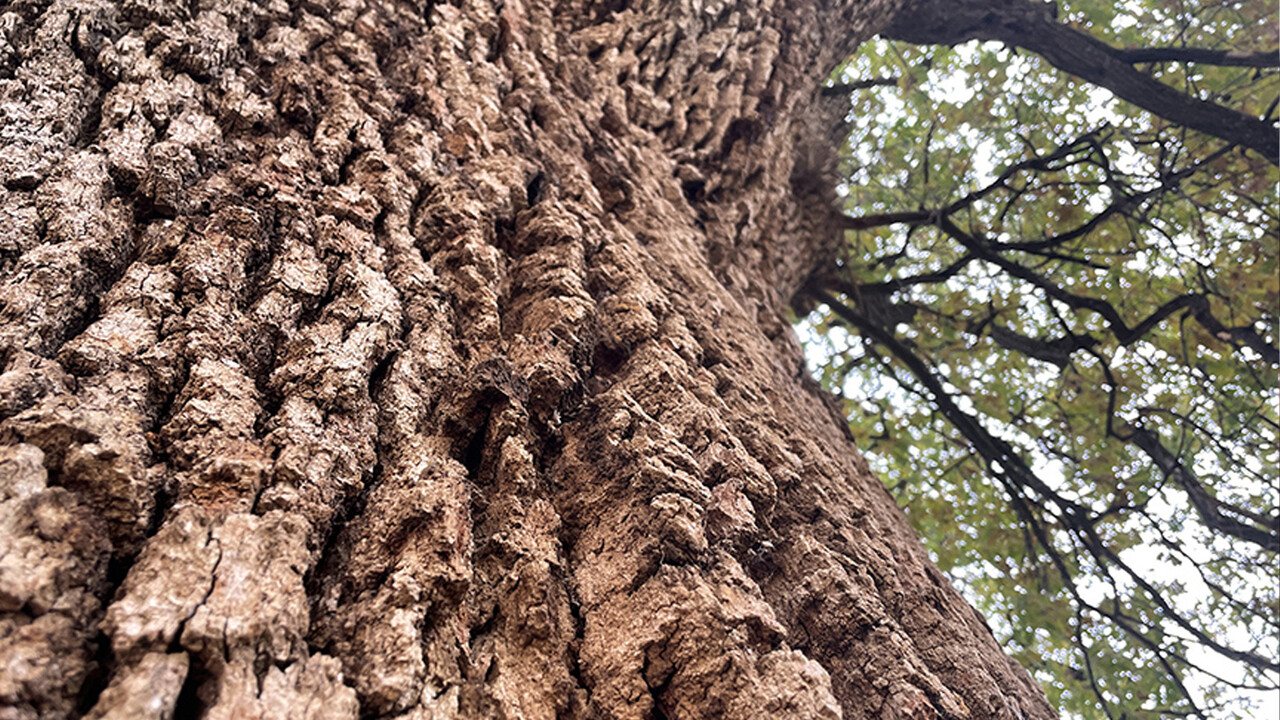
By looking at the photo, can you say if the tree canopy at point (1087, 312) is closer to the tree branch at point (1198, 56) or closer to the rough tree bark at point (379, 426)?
the tree branch at point (1198, 56)

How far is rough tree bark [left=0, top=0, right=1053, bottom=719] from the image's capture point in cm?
103

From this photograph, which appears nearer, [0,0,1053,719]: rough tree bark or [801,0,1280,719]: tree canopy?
[0,0,1053,719]: rough tree bark

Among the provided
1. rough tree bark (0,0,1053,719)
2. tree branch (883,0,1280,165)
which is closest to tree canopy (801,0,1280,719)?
tree branch (883,0,1280,165)

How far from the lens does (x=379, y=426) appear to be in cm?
142

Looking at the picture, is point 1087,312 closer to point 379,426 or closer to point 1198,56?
point 1198,56

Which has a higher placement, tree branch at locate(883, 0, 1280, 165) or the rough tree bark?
tree branch at locate(883, 0, 1280, 165)

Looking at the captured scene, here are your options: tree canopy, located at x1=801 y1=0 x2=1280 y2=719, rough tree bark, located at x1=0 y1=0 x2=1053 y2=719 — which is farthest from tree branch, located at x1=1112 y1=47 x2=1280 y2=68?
rough tree bark, located at x1=0 y1=0 x2=1053 y2=719

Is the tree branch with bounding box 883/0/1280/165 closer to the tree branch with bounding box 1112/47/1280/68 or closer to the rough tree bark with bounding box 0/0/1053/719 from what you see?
the tree branch with bounding box 1112/47/1280/68

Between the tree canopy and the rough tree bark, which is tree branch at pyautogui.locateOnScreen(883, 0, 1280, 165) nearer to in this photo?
the tree canopy

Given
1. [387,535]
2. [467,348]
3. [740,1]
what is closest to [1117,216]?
[740,1]

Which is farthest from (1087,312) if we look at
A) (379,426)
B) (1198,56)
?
(379,426)

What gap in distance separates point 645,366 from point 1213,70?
20.4 feet

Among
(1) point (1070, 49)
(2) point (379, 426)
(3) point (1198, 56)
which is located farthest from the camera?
(1) point (1070, 49)

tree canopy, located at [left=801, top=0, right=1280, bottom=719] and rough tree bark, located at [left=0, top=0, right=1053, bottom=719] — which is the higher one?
tree canopy, located at [left=801, top=0, right=1280, bottom=719]
